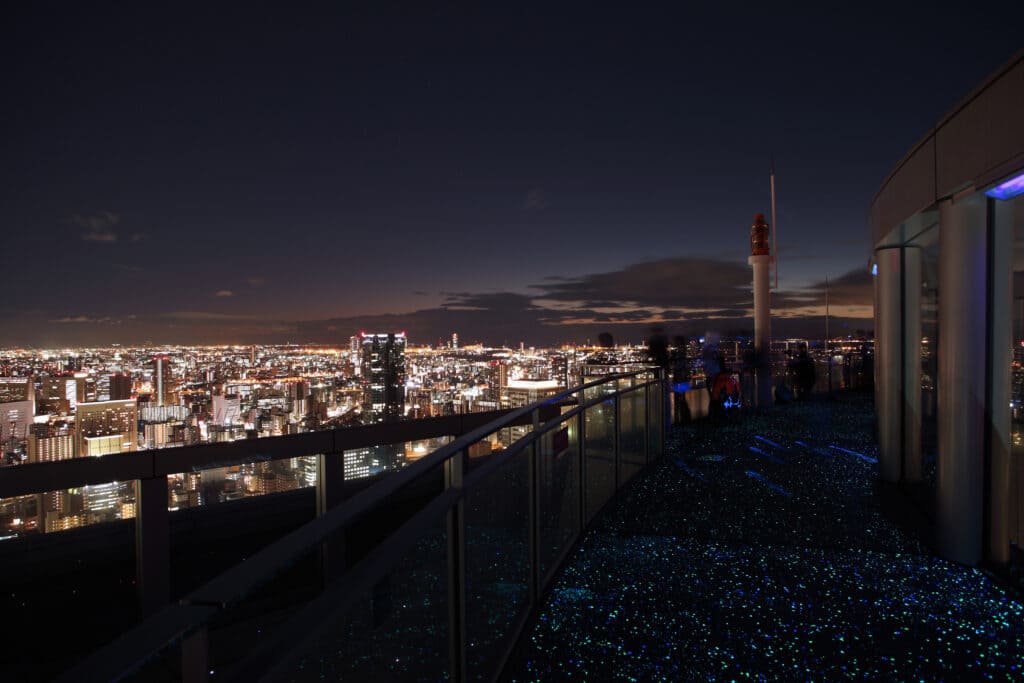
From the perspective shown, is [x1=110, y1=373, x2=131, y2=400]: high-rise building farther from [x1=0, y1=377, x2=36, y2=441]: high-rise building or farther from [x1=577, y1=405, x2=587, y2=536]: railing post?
[x1=577, y1=405, x2=587, y2=536]: railing post

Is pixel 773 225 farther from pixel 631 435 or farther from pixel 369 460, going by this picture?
pixel 369 460

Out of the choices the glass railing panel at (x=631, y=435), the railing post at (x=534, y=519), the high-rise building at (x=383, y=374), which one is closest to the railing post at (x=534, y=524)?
the railing post at (x=534, y=519)

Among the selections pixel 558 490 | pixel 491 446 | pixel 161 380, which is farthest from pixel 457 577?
pixel 161 380

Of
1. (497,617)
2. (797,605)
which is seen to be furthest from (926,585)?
(497,617)

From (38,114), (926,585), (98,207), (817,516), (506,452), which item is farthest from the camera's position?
(98,207)

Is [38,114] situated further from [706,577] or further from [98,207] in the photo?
[706,577]

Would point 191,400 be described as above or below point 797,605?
above

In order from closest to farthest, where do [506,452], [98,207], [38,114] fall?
[506,452] < [38,114] < [98,207]
